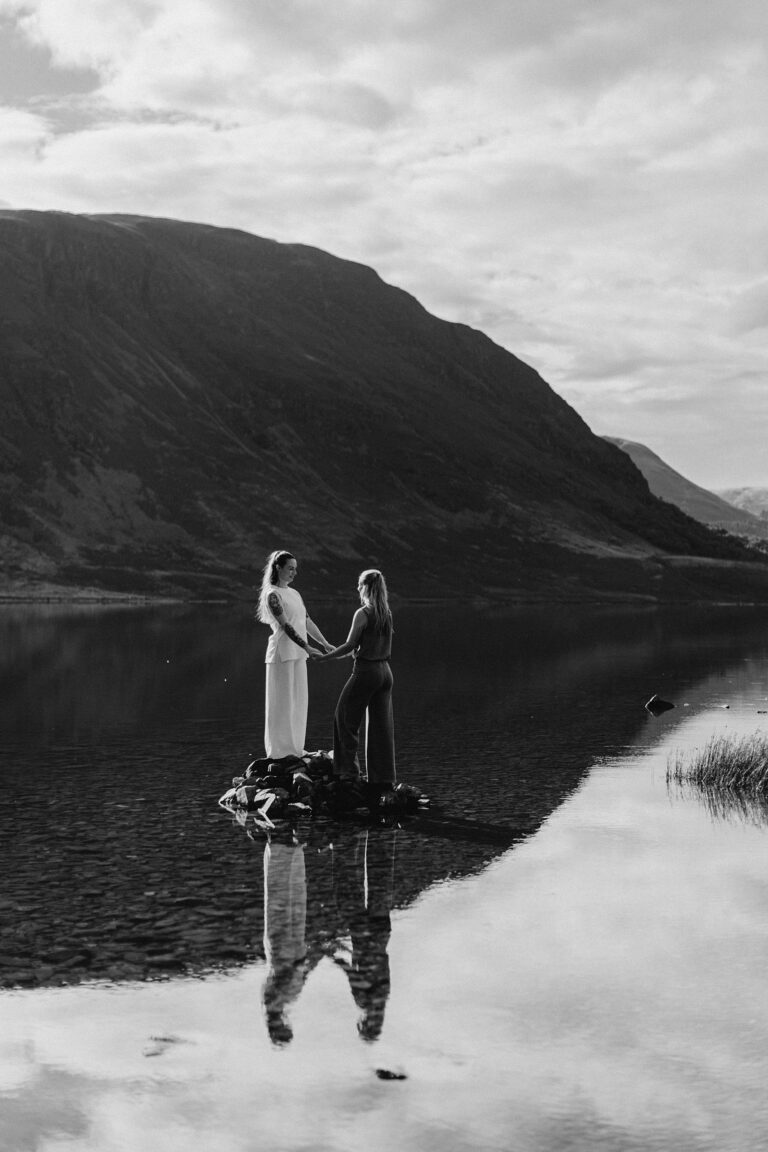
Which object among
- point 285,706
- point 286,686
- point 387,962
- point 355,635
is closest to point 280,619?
point 286,686

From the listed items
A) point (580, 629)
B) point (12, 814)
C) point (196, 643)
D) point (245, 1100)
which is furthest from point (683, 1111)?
point (580, 629)

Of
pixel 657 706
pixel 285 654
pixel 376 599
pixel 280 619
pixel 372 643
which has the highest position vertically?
pixel 376 599

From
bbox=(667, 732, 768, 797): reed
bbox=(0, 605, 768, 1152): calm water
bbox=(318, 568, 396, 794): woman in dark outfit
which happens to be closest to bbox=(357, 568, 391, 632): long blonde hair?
bbox=(318, 568, 396, 794): woman in dark outfit

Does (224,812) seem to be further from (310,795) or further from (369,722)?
(369,722)

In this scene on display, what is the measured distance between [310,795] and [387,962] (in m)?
8.33

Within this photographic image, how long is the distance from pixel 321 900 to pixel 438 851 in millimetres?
3071

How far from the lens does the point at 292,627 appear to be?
66.3 feet

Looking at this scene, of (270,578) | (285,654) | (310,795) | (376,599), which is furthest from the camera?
(285,654)

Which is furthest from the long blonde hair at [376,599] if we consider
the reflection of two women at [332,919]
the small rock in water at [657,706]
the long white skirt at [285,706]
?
the small rock in water at [657,706]

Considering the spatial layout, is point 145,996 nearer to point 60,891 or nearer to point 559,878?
point 60,891

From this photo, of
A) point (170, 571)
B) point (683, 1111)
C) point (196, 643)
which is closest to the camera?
point (683, 1111)

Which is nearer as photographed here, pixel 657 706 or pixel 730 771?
pixel 730 771

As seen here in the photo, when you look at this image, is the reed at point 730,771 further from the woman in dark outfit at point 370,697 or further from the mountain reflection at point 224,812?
the woman in dark outfit at point 370,697

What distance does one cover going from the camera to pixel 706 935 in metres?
12.6
